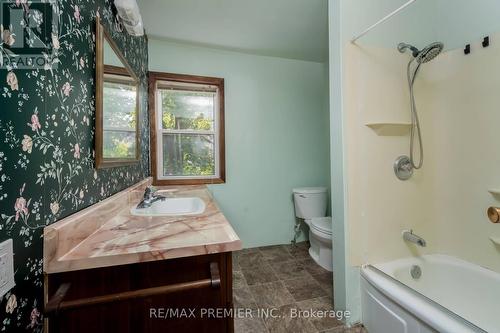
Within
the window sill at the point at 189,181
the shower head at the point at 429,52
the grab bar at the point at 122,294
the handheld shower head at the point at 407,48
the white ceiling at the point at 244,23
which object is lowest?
the grab bar at the point at 122,294

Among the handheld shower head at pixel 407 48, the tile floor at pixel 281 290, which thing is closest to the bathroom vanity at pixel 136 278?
the tile floor at pixel 281 290

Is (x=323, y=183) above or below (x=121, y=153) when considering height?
below

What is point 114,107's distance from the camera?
133 cm

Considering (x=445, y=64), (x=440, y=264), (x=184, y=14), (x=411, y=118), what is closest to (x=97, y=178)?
(x=184, y=14)

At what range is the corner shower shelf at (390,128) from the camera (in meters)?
1.46

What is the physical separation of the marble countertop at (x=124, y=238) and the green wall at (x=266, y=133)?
4.45 ft

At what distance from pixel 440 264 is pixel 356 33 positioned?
173 centimetres

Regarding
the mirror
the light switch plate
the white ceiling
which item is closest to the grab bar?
the light switch plate

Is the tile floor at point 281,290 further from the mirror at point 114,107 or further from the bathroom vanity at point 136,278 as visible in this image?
the mirror at point 114,107

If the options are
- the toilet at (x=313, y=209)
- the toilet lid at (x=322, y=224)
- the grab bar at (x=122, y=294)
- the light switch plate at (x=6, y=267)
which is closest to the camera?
the light switch plate at (x=6, y=267)

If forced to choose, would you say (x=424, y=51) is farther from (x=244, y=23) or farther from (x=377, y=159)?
(x=244, y=23)

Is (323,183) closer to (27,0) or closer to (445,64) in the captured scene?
(445,64)

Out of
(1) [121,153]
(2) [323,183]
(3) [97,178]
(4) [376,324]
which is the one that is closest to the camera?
(3) [97,178]

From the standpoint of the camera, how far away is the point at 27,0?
26.1 inches
